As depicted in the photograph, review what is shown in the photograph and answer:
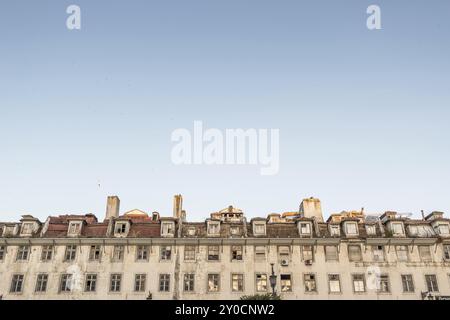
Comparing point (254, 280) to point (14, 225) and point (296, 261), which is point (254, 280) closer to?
point (296, 261)

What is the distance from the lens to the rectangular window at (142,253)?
39312 mm

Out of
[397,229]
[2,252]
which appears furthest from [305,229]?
[2,252]

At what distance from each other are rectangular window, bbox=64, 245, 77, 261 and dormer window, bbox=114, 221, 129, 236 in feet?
13.6

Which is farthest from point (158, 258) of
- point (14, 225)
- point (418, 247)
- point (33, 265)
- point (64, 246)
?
point (418, 247)

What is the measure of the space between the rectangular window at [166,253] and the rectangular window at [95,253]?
5984mm

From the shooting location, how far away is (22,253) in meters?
39.2

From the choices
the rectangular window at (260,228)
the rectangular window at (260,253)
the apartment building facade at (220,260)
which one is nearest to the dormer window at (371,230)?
the apartment building facade at (220,260)

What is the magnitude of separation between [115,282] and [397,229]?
28.3m

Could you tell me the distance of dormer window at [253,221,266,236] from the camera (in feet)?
134

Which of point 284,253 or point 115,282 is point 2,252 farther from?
point 284,253

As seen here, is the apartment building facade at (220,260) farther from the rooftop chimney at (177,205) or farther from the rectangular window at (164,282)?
the rooftop chimney at (177,205)

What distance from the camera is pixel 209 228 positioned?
41.0 m

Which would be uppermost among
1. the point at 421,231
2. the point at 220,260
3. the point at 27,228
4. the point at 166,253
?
the point at 27,228

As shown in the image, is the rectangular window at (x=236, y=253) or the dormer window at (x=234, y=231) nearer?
the rectangular window at (x=236, y=253)
